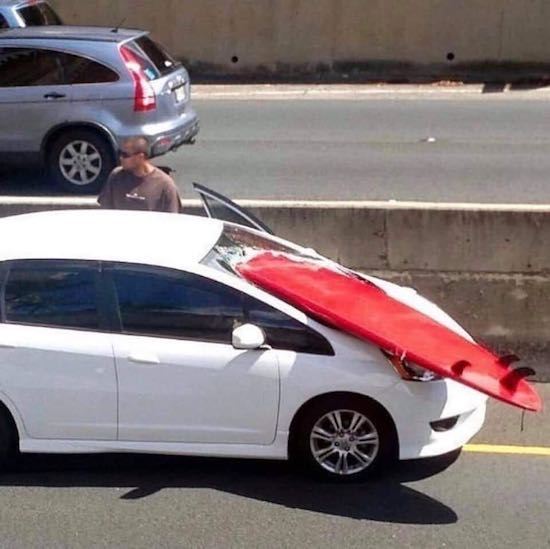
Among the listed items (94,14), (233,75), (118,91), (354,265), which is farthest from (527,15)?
(354,265)

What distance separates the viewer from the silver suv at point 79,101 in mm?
14500

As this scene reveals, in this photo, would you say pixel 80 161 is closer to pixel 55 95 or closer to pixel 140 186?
pixel 55 95

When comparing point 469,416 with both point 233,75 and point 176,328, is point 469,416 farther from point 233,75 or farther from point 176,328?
point 233,75

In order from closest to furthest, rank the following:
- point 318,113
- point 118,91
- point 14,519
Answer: point 14,519 < point 118,91 < point 318,113

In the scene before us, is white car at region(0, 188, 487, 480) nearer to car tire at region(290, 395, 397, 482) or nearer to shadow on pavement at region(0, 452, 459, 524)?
car tire at region(290, 395, 397, 482)

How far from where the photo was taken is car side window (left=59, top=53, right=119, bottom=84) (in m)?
14.5

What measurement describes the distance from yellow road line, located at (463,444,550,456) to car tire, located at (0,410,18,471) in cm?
263

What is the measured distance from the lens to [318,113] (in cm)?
2170

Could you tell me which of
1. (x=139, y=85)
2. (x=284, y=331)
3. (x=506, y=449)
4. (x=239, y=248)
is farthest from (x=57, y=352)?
(x=139, y=85)

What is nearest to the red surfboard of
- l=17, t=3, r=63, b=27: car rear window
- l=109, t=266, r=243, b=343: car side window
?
l=109, t=266, r=243, b=343: car side window

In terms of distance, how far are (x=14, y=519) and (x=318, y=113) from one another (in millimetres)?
15613

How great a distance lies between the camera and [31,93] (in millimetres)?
14688

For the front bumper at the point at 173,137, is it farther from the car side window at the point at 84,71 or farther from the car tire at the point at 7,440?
the car tire at the point at 7,440

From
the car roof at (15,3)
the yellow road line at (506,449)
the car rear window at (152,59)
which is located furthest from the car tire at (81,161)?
the yellow road line at (506,449)
